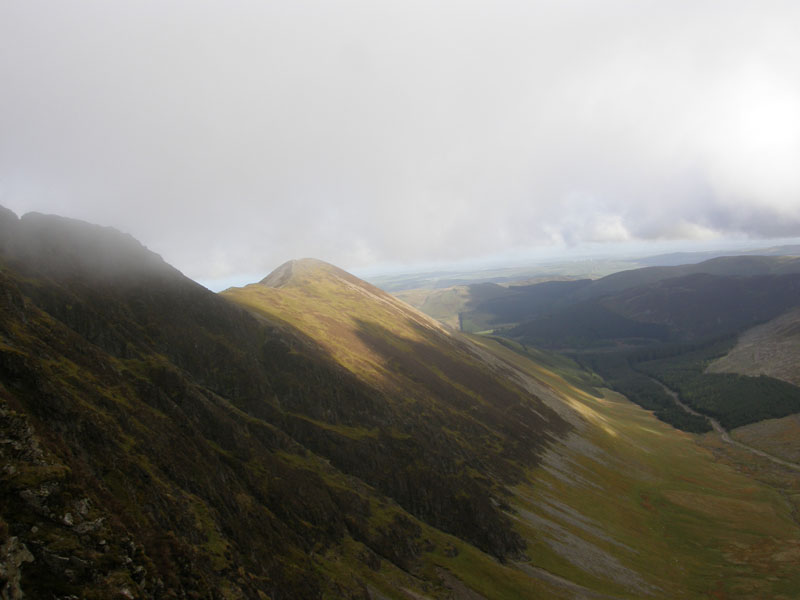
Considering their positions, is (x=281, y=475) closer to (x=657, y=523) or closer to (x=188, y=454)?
(x=188, y=454)

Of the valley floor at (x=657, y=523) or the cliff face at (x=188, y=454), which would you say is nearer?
the cliff face at (x=188, y=454)

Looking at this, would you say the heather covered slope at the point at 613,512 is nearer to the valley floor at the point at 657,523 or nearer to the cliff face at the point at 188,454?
the valley floor at the point at 657,523

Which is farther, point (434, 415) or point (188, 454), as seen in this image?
point (434, 415)

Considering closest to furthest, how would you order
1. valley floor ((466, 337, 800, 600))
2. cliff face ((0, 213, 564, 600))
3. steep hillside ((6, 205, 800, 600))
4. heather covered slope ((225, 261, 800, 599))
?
cliff face ((0, 213, 564, 600)) < steep hillside ((6, 205, 800, 600)) < heather covered slope ((225, 261, 800, 599)) < valley floor ((466, 337, 800, 600))

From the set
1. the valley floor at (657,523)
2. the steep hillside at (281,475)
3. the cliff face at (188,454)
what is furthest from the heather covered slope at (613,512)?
the cliff face at (188,454)

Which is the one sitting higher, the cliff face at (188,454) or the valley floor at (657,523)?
the cliff face at (188,454)

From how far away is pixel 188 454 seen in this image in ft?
153

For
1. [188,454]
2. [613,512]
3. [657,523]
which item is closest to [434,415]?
[613,512]

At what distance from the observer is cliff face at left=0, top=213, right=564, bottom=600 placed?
1057 inches

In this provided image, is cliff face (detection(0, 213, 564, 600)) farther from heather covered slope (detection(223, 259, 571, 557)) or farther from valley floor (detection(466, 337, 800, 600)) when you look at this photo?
valley floor (detection(466, 337, 800, 600))

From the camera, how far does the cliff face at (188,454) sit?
88.1 feet

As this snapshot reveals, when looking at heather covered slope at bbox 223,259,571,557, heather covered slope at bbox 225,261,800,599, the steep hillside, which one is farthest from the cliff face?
heather covered slope at bbox 225,261,800,599

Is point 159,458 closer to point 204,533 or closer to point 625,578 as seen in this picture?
point 204,533

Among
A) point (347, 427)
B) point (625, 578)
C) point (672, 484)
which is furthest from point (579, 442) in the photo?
point (347, 427)
